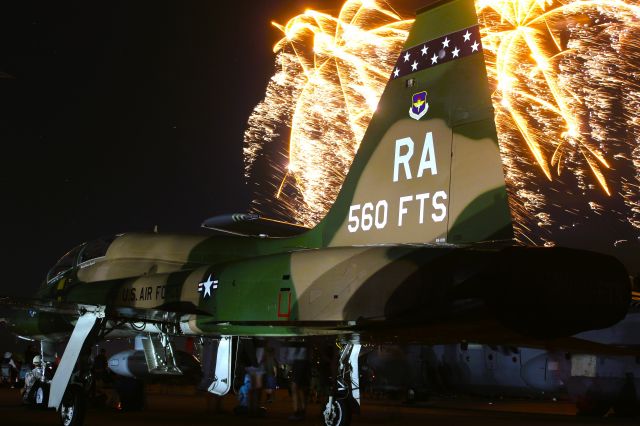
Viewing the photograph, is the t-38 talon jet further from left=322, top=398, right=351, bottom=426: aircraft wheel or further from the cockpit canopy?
the cockpit canopy

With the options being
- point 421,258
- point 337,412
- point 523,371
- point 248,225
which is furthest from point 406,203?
point 523,371

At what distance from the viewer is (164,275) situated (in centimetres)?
1261

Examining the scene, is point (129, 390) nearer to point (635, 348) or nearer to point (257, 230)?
point (257, 230)

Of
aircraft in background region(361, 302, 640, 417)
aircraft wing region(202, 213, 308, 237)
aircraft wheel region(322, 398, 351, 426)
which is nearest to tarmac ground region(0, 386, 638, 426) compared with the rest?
aircraft in background region(361, 302, 640, 417)

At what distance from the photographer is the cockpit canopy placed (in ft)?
47.6

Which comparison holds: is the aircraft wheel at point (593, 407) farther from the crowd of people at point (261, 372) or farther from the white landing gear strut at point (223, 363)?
the white landing gear strut at point (223, 363)

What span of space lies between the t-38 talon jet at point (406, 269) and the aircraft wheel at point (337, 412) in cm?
2

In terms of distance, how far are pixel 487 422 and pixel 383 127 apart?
6.37 meters

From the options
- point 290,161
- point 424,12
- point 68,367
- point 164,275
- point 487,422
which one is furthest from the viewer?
point 290,161

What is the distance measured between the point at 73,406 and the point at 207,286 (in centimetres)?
269

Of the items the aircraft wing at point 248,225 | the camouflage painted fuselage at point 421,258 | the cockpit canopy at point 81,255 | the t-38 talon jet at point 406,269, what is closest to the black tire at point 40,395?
the cockpit canopy at point 81,255

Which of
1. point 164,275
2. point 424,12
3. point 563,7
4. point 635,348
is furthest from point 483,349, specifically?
point 424,12

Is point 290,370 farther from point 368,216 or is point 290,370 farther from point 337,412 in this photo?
point 368,216

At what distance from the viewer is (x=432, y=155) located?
10.1 meters
